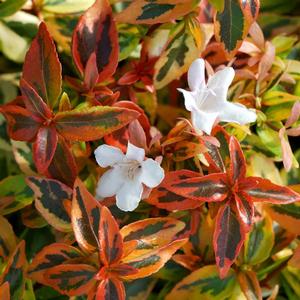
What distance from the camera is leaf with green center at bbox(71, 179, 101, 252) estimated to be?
855mm

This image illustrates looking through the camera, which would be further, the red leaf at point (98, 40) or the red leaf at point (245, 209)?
the red leaf at point (98, 40)

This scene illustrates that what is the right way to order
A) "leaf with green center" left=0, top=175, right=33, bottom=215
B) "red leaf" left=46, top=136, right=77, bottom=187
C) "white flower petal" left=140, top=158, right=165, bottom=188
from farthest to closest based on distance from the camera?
"leaf with green center" left=0, top=175, right=33, bottom=215 < "red leaf" left=46, top=136, right=77, bottom=187 < "white flower petal" left=140, top=158, right=165, bottom=188

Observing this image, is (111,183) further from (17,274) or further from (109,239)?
(17,274)

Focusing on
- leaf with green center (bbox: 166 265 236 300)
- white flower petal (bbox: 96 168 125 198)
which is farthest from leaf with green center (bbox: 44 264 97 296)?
leaf with green center (bbox: 166 265 236 300)

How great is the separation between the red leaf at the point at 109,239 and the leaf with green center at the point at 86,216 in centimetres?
3

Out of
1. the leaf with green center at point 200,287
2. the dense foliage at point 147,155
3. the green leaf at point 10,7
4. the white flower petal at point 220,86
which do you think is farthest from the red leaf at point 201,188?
the green leaf at point 10,7

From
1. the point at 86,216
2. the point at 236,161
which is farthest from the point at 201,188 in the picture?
the point at 86,216

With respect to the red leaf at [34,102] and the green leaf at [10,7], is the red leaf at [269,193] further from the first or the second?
the green leaf at [10,7]

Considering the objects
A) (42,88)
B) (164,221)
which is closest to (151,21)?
(42,88)

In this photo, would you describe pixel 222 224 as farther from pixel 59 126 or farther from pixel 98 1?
pixel 98 1

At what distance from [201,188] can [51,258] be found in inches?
9.4

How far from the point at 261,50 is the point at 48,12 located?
428 millimetres

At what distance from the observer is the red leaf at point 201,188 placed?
84cm

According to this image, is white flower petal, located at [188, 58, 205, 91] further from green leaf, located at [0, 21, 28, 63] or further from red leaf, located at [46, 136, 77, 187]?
green leaf, located at [0, 21, 28, 63]
